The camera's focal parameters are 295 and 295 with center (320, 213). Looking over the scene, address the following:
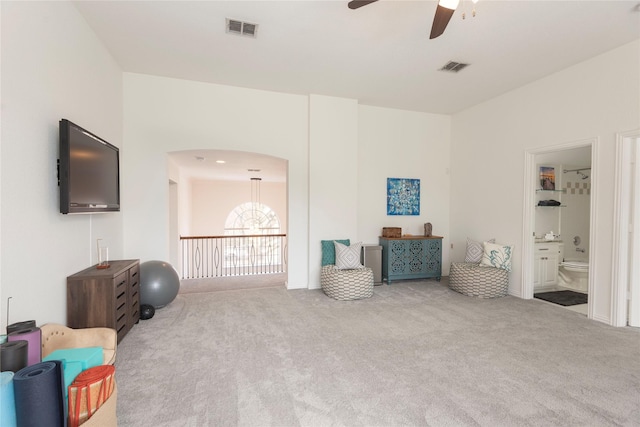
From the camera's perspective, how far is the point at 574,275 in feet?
16.8

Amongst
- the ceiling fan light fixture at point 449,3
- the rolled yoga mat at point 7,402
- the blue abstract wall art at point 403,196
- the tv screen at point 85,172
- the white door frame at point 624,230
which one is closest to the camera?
the rolled yoga mat at point 7,402

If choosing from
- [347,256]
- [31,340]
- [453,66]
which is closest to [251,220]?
[347,256]

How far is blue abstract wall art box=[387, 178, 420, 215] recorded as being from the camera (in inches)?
230

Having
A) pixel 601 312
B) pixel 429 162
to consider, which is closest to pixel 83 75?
pixel 429 162

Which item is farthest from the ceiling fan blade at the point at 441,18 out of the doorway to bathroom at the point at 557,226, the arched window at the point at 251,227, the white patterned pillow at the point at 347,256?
the arched window at the point at 251,227

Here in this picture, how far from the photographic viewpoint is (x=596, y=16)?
9.58 ft

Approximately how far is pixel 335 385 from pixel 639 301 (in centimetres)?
382

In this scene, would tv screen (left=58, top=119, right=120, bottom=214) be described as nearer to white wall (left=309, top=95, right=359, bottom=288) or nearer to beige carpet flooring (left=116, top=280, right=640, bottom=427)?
beige carpet flooring (left=116, top=280, right=640, bottom=427)

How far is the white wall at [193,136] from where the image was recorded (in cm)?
434

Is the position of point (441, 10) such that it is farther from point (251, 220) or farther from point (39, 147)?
point (251, 220)

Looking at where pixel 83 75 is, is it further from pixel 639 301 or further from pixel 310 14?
pixel 639 301

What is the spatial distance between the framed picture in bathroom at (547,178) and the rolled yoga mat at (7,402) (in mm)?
6489

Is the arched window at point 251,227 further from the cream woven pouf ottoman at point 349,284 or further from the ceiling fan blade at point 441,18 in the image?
the ceiling fan blade at point 441,18

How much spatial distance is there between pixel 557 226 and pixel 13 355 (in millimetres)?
7130
